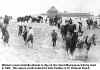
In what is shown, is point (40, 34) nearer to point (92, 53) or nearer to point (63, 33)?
point (63, 33)

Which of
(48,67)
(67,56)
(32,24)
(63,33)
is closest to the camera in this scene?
(48,67)

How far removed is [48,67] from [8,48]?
36.1 inches

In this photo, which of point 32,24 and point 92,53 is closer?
point 92,53

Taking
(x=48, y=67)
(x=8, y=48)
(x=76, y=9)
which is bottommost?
(x=48, y=67)

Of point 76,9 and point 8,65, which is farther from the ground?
point 76,9

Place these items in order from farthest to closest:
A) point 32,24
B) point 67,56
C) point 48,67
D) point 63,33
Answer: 1. point 32,24
2. point 63,33
3. point 67,56
4. point 48,67

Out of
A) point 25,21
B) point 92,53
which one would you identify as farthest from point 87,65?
point 25,21

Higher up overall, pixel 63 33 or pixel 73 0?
pixel 73 0

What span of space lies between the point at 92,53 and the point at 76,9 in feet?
3.34

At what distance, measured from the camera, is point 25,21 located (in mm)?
4340

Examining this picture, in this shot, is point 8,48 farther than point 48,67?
Yes

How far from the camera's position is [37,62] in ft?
12.5

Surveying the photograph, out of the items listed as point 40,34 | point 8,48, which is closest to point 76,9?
point 40,34

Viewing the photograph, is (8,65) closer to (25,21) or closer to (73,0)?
(25,21)
